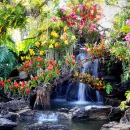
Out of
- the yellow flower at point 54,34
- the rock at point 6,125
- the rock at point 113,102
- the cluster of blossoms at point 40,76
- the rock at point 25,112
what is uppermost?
the yellow flower at point 54,34

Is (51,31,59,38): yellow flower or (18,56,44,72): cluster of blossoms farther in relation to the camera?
(18,56,44,72): cluster of blossoms

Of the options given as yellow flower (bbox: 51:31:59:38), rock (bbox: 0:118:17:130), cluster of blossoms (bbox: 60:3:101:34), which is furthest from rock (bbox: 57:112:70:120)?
yellow flower (bbox: 51:31:59:38)

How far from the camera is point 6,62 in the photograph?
1319 centimetres

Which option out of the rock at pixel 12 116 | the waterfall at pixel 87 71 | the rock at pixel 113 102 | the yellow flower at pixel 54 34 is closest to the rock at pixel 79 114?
the rock at pixel 12 116

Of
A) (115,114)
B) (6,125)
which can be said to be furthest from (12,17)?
(115,114)

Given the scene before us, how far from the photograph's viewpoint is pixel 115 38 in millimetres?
6777

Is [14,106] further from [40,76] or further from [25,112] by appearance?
[40,76]

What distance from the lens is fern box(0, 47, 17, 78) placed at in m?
12.8

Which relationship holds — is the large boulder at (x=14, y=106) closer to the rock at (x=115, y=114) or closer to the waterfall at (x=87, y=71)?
the rock at (x=115, y=114)

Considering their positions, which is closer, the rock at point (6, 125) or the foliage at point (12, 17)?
the foliage at point (12, 17)

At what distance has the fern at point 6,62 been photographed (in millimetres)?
12796

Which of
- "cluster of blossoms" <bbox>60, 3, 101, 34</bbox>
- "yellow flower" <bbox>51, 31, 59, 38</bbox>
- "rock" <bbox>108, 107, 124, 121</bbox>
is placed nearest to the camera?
"yellow flower" <bbox>51, 31, 59, 38</bbox>

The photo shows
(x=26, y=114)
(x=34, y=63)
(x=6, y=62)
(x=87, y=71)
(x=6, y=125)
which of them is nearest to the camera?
(x=34, y=63)

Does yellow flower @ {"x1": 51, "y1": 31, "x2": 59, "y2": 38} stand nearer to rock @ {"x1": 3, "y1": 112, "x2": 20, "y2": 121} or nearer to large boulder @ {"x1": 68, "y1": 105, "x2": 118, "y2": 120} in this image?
rock @ {"x1": 3, "y1": 112, "x2": 20, "y2": 121}
